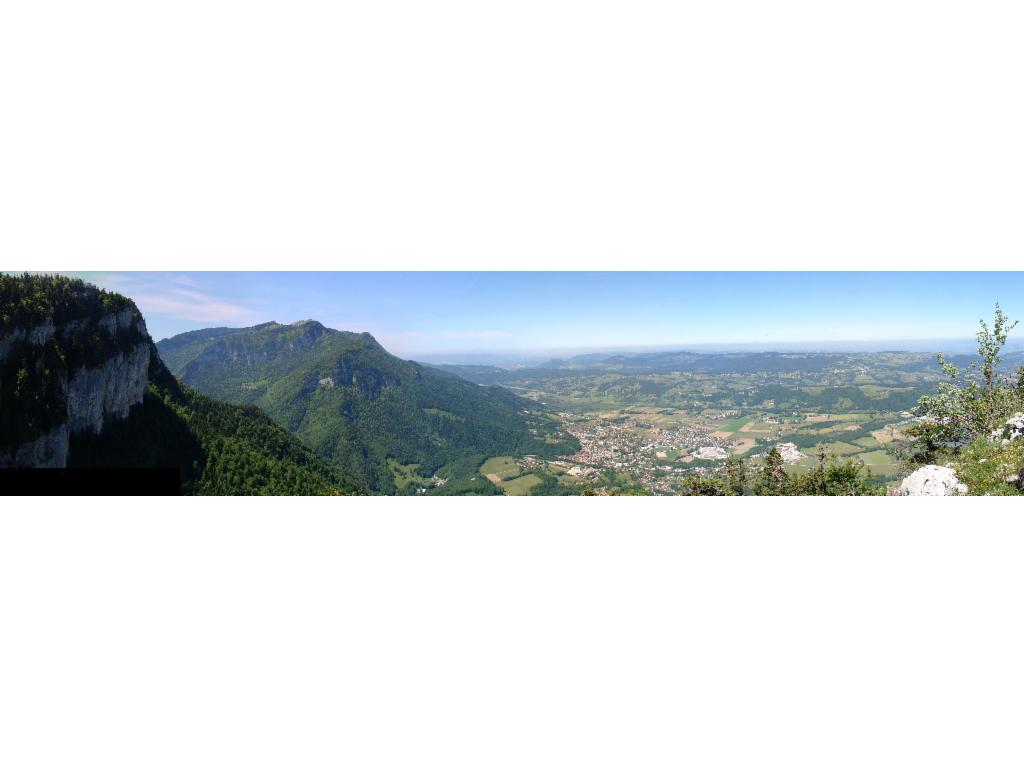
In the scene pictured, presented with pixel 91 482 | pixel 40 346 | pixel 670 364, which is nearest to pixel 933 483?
pixel 670 364

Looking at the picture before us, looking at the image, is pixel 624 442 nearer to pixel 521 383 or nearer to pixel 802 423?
pixel 521 383

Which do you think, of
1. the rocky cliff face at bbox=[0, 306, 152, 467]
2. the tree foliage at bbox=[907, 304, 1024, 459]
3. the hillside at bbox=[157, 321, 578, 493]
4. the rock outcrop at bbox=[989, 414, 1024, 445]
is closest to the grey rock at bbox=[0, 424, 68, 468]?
the rocky cliff face at bbox=[0, 306, 152, 467]

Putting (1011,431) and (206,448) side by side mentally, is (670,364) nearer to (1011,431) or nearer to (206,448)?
(1011,431)

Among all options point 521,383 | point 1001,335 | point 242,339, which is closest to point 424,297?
point 521,383

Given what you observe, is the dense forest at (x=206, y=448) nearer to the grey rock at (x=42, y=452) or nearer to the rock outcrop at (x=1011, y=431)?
the grey rock at (x=42, y=452)

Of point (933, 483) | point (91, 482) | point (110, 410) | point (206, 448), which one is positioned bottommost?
point (91, 482)

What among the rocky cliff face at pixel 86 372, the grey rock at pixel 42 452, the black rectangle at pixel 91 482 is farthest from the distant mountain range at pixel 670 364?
the grey rock at pixel 42 452
